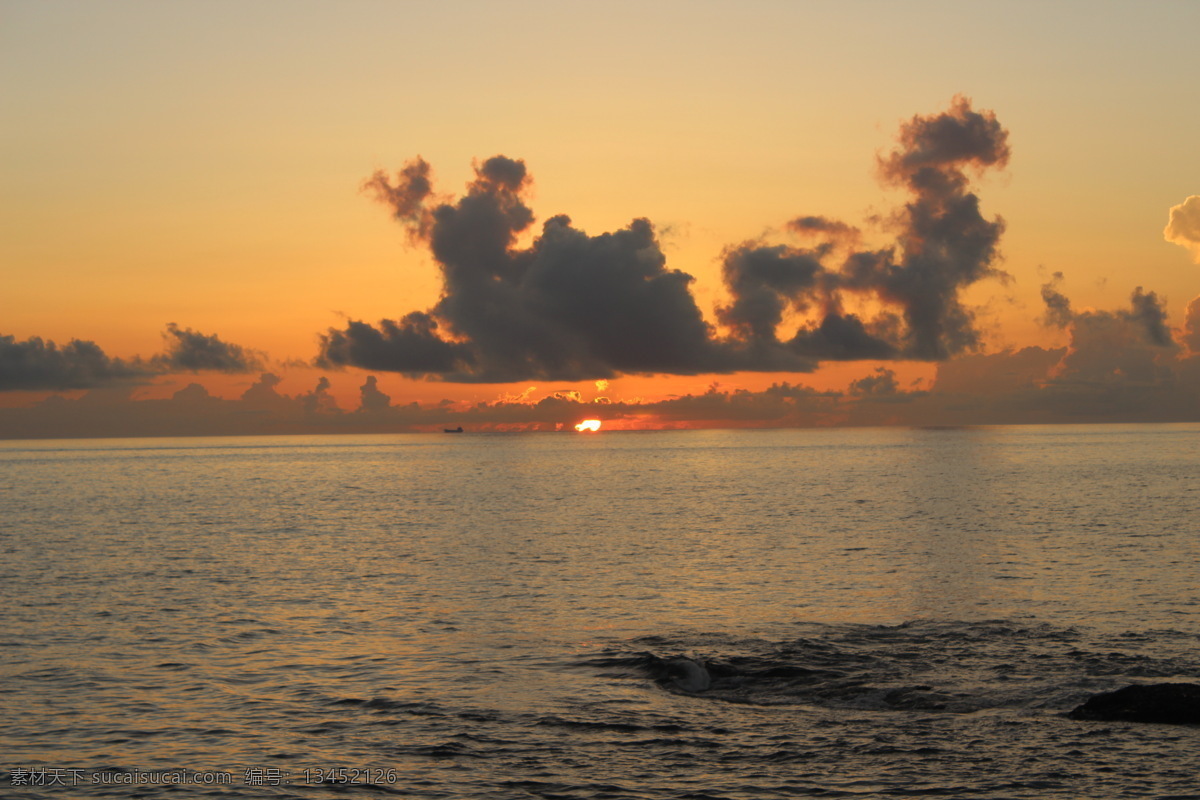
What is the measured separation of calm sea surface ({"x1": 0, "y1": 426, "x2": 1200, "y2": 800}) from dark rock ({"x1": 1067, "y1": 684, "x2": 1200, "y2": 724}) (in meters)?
0.52

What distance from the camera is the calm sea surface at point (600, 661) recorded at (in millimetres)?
20906

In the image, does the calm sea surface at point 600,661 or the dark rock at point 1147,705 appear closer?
the calm sea surface at point 600,661

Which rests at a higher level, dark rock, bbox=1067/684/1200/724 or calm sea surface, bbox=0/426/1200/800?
dark rock, bbox=1067/684/1200/724

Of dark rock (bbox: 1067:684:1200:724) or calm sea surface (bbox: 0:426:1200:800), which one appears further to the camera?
dark rock (bbox: 1067:684:1200:724)

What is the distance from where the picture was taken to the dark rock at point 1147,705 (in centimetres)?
2322

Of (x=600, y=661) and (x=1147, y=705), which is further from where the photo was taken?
(x=600, y=661)

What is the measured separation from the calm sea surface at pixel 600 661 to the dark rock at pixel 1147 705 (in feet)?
1.71

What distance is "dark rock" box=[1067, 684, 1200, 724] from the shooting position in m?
23.2

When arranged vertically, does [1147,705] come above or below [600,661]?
above

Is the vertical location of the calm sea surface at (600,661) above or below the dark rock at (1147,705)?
below

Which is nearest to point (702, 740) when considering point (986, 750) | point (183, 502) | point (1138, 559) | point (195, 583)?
point (986, 750)

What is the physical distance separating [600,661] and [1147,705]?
591 inches

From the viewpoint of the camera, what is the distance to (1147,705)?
23562mm

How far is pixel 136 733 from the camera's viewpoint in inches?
939
